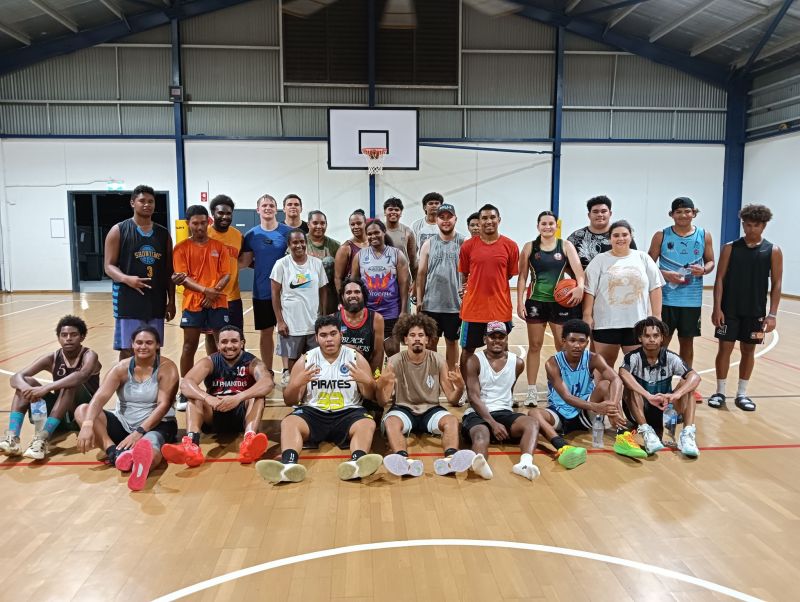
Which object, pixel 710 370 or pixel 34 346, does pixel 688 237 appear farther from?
pixel 34 346

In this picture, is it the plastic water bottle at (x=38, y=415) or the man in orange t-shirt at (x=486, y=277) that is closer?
the plastic water bottle at (x=38, y=415)

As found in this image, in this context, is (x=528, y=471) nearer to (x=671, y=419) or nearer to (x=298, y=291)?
(x=671, y=419)

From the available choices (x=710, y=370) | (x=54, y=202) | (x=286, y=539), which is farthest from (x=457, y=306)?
(x=54, y=202)

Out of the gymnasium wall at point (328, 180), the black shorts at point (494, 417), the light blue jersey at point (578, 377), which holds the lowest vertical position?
the black shorts at point (494, 417)

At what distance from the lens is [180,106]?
1428 cm

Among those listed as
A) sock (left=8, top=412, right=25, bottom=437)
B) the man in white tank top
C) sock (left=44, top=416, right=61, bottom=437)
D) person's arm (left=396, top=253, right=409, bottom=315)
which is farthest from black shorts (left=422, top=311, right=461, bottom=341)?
sock (left=8, top=412, right=25, bottom=437)

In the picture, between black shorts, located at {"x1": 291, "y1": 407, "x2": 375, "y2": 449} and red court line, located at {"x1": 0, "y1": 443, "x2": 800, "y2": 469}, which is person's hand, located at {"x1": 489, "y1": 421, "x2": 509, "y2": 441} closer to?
red court line, located at {"x1": 0, "y1": 443, "x2": 800, "y2": 469}

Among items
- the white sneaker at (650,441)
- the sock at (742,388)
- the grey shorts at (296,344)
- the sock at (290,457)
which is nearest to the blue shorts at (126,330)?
the grey shorts at (296,344)

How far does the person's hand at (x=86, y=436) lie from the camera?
3.69 m

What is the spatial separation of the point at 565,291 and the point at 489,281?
633mm

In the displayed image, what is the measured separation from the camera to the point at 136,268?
458 centimetres

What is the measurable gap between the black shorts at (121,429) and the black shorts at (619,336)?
3.45 meters

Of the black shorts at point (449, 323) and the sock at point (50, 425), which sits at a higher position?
the black shorts at point (449, 323)

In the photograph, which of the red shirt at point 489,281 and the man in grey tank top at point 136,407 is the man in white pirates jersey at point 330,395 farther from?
the red shirt at point 489,281
